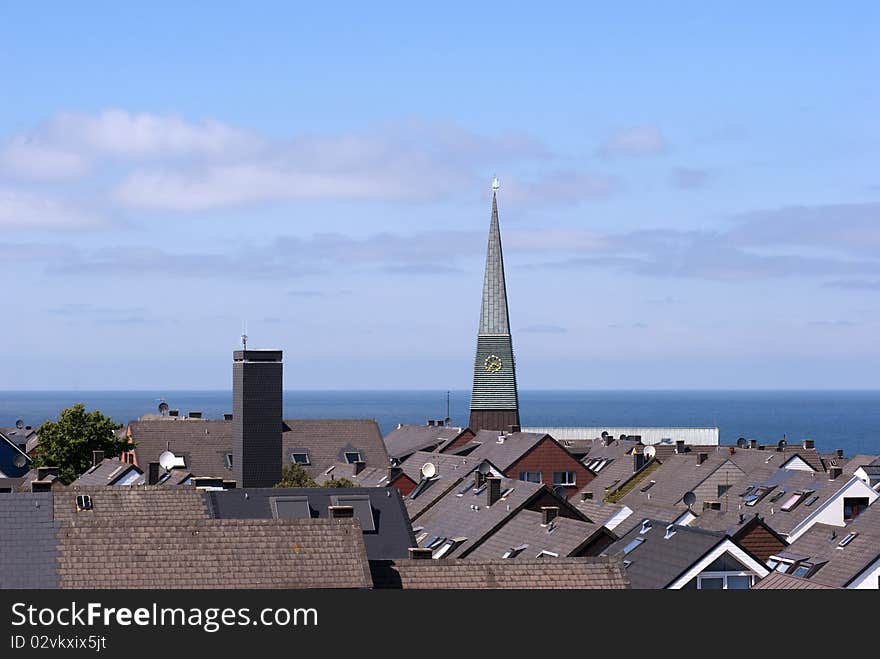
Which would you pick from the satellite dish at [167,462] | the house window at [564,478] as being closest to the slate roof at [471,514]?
the satellite dish at [167,462]

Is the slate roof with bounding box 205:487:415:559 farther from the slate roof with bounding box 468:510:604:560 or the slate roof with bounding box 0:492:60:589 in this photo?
the slate roof with bounding box 0:492:60:589

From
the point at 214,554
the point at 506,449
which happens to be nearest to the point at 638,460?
the point at 506,449

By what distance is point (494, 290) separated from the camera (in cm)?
12756

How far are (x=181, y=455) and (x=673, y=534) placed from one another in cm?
5124

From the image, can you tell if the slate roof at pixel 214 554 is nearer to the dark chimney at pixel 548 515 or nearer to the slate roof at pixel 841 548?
the slate roof at pixel 841 548

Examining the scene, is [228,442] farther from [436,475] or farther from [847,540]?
[847,540]

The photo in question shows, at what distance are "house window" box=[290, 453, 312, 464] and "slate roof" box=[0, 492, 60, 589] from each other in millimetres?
60305

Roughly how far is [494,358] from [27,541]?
316ft

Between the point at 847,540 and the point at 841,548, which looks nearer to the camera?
the point at 841,548

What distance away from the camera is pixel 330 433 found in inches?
3752

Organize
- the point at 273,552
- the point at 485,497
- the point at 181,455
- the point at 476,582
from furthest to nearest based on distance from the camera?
the point at 181,455
the point at 485,497
the point at 476,582
the point at 273,552

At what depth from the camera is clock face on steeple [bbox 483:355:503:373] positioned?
12444 cm
